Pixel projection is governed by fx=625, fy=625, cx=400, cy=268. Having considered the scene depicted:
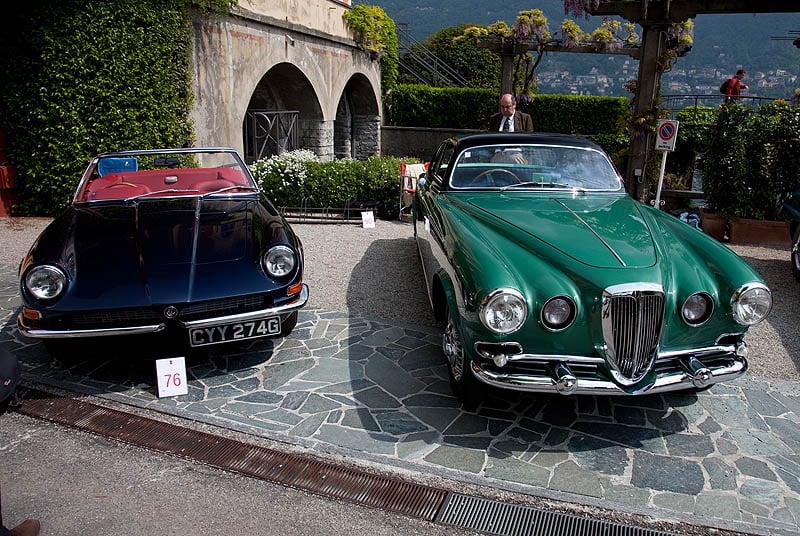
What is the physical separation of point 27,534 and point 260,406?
1.62 metres

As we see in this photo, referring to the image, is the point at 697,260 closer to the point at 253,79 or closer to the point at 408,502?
the point at 408,502

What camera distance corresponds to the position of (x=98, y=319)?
4055 millimetres

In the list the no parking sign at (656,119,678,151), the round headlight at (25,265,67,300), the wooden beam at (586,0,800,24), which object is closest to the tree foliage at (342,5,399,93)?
→ the wooden beam at (586,0,800,24)

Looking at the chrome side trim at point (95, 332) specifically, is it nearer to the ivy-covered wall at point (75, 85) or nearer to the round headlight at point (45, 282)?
the round headlight at point (45, 282)

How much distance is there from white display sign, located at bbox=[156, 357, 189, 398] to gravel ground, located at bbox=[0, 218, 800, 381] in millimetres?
1923

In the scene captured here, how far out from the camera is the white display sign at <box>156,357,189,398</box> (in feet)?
13.9

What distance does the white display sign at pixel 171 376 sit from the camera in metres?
4.24

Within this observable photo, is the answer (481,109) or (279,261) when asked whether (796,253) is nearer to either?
(279,261)

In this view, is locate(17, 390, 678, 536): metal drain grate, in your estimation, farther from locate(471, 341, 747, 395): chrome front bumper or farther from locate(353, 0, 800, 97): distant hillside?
locate(353, 0, 800, 97): distant hillside

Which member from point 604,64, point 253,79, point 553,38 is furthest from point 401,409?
point 604,64

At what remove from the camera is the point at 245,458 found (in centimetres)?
358

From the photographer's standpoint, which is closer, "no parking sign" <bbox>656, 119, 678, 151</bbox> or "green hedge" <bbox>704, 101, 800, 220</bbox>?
"no parking sign" <bbox>656, 119, 678, 151</bbox>

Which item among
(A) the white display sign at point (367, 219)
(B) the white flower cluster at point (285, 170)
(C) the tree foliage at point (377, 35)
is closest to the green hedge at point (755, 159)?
(A) the white display sign at point (367, 219)

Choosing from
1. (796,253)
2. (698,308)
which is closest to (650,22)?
(796,253)
